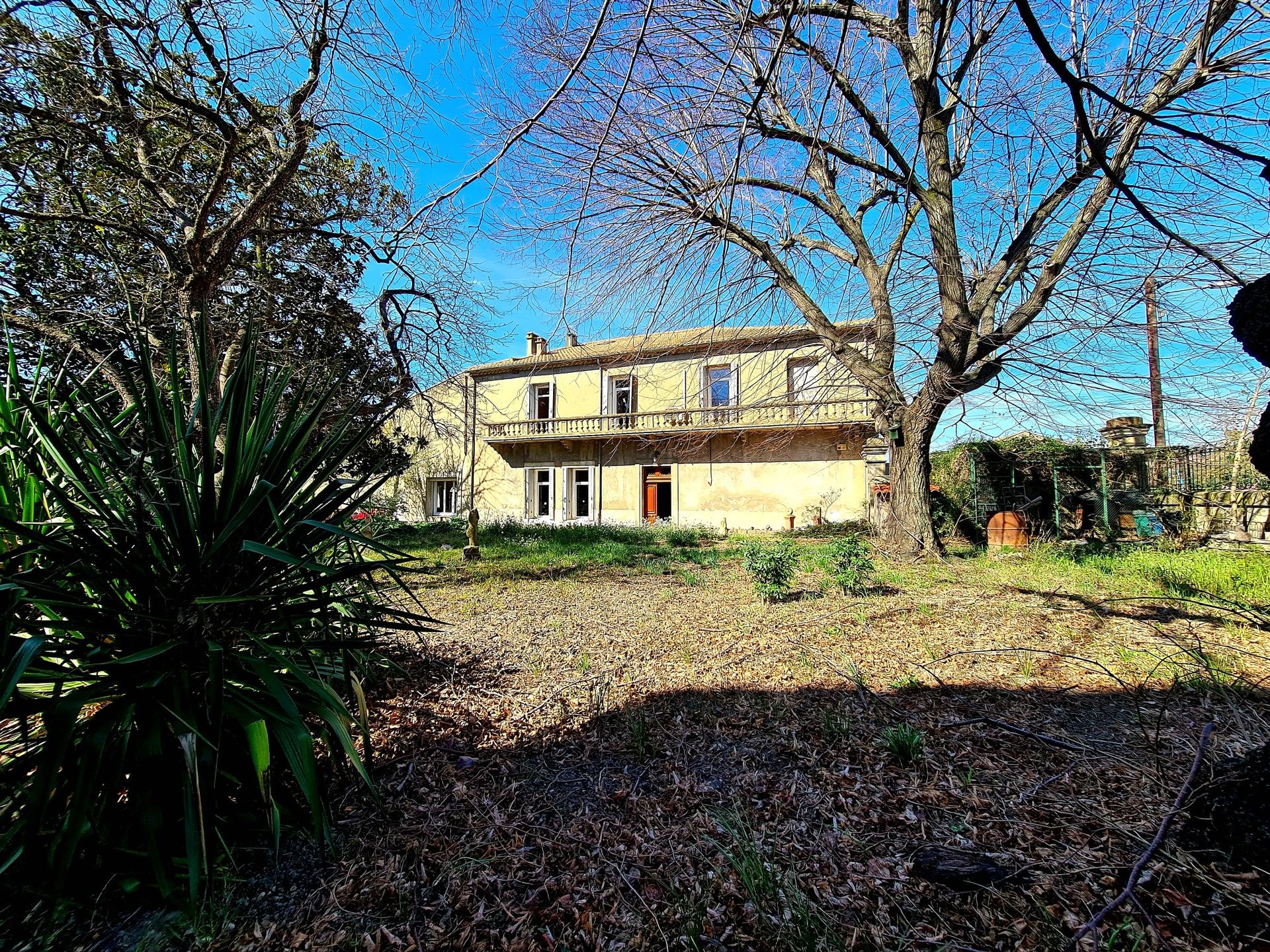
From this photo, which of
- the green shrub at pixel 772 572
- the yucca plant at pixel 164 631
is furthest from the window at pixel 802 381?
the yucca plant at pixel 164 631

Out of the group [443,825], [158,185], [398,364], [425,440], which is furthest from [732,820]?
[425,440]

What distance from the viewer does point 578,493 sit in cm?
1841

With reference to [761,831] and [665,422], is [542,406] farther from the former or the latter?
[761,831]

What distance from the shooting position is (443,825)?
194cm

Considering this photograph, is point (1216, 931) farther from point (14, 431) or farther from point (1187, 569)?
point (1187, 569)

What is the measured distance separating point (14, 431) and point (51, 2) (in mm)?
3529

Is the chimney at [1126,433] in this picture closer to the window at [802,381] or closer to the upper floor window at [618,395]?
the window at [802,381]

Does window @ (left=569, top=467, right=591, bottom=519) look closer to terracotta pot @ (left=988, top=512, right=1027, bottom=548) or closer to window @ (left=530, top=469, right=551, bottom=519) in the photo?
window @ (left=530, top=469, right=551, bottom=519)

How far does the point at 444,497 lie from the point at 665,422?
1010cm

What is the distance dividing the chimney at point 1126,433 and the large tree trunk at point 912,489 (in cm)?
391

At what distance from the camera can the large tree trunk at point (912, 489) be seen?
7055 millimetres

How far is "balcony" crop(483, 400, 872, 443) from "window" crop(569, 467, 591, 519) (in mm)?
1485

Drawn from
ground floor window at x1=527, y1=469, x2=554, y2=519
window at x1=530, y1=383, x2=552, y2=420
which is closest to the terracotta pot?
ground floor window at x1=527, y1=469, x2=554, y2=519

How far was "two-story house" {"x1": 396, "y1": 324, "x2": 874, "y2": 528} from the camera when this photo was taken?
46.8ft
